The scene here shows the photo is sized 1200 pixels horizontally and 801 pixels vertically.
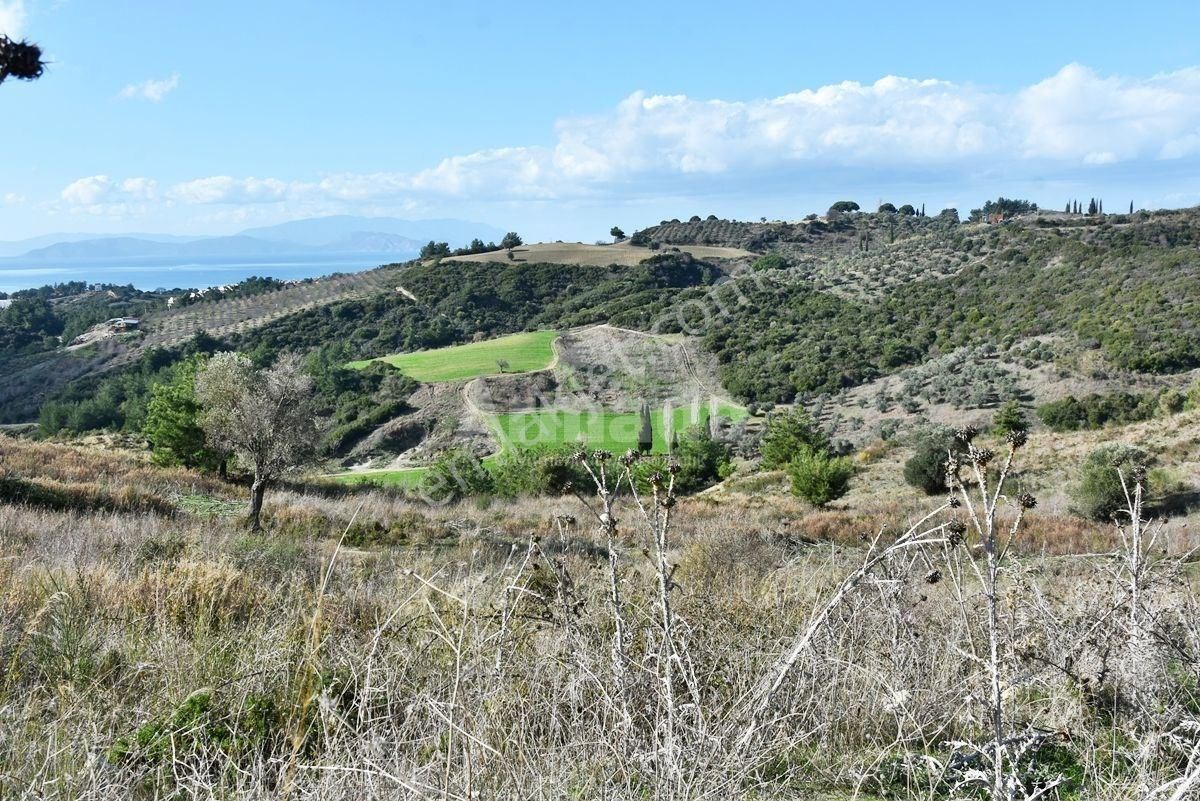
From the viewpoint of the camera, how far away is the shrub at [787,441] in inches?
1082

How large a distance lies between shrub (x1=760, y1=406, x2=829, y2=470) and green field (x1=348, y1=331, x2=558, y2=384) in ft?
61.0

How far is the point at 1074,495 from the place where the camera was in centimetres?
1596

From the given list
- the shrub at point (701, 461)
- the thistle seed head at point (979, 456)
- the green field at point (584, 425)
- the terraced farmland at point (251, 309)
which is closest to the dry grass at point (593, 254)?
the terraced farmland at point (251, 309)

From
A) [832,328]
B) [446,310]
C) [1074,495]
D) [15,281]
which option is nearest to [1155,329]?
[832,328]

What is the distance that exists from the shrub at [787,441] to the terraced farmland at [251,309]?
151 feet

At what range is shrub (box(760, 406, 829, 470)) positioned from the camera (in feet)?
90.2

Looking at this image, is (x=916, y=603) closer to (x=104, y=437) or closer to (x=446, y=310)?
(x=104, y=437)

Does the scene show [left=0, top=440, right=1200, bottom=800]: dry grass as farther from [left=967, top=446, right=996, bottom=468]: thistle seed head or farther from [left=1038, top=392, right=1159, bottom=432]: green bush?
[left=1038, top=392, right=1159, bottom=432]: green bush

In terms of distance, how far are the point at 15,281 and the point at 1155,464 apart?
214m

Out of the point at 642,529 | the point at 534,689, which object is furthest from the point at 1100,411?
the point at 534,689

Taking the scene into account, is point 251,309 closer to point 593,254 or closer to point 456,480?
point 593,254

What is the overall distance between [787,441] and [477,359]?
24.6 metres

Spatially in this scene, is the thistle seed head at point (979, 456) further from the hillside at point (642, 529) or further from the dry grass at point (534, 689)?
the dry grass at point (534, 689)

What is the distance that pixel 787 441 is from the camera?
91.0 feet
